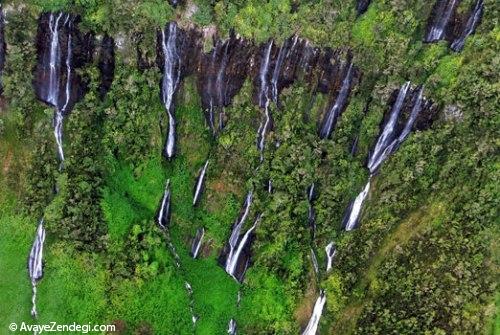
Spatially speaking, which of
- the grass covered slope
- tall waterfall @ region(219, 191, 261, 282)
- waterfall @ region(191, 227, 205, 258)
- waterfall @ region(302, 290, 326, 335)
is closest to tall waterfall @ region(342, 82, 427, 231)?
the grass covered slope

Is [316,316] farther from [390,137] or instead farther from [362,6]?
[362,6]

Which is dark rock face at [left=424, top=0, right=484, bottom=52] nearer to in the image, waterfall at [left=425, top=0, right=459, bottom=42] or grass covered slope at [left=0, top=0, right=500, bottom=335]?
waterfall at [left=425, top=0, right=459, bottom=42]

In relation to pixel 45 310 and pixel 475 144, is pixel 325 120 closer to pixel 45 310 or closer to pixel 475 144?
pixel 475 144

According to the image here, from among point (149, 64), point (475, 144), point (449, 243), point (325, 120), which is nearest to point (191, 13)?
point (149, 64)

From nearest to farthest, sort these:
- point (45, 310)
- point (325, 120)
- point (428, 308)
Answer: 1. point (428, 308)
2. point (45, 310)
3. point (325, 120)

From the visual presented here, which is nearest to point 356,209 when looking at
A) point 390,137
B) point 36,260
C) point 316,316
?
point 390,137

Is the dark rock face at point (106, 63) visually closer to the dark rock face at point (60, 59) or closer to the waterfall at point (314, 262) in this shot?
the dark rock face at point (60, 59)
